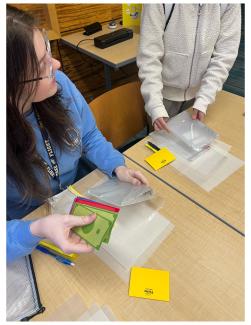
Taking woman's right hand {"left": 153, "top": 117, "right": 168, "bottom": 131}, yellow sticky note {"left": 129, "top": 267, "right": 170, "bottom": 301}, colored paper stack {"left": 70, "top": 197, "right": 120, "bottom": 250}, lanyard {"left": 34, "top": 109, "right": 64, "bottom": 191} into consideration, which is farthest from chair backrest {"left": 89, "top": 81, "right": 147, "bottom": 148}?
yellow sticky note {"left": 129, "top": 267, "right": 170, "bottom": 301}

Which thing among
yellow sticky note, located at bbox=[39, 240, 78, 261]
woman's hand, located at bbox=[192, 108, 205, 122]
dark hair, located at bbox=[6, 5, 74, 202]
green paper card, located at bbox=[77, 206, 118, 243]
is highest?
dark hair, located at bbox=[6, 5, 74, 202]

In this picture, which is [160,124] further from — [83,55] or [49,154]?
[83,55]

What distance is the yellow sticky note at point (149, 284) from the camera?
0.66 m

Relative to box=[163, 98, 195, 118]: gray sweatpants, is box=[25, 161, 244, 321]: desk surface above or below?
above

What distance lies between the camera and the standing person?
114cm

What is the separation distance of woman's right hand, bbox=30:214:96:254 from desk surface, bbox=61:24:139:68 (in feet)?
4.42

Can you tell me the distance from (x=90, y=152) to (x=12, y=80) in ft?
1.66

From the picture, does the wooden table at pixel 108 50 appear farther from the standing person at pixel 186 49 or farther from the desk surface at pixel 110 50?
the standing person at pixel 186 49

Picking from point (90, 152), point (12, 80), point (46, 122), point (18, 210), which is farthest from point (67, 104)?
point (18, 210)

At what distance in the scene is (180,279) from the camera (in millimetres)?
680

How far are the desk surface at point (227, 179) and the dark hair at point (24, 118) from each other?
1.11 ft

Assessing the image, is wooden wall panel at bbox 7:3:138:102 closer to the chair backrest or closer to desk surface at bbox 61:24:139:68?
desk surface at bbox 61:24:139:68

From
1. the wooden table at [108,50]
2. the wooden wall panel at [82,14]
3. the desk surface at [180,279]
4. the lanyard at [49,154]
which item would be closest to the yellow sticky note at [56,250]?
the desk surface at [180,279]

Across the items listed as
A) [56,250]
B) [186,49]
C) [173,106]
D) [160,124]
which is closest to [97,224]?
[56,250]
